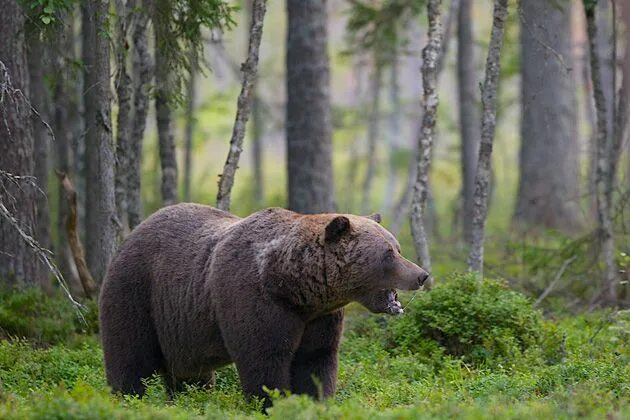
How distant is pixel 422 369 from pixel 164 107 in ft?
18.5

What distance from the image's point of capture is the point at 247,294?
27.7ft

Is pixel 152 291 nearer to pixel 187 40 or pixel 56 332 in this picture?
pixel 56 332

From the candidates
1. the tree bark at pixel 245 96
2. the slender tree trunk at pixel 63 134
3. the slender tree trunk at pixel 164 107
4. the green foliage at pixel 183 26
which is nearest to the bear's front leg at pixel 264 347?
the tree bark at pixel 245 96

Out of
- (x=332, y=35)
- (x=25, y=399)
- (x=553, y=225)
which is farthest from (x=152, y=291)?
(x=332, y=35)

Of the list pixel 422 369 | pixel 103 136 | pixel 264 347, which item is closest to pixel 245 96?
pixel 103 136

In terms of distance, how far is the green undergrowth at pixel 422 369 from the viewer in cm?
723

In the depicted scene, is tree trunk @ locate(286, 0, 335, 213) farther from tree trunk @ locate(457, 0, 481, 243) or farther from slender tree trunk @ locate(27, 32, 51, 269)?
tree trunk @ locate(457, 0, 481, 243)

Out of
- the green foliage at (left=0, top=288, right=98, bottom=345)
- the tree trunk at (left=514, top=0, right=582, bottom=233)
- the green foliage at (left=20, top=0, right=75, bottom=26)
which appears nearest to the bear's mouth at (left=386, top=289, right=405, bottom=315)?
the green foliage at (left=0, top=288, right=98, bottom=345)

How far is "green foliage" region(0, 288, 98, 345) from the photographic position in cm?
1169

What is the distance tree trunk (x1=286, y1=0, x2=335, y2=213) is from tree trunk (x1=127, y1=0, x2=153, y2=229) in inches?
123

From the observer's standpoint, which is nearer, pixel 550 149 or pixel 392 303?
pixel 392 303

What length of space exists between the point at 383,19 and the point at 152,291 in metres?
10.6

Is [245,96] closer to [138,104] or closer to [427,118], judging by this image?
[138,104]

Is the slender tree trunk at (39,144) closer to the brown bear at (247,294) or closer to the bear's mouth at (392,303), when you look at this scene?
the brown bear at (247,294)
